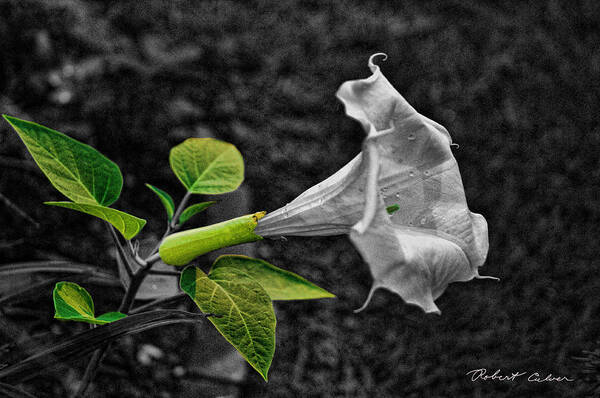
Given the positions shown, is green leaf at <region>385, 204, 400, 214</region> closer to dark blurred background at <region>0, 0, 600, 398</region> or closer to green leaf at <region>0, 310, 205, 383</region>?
green leaf at <region>0, 310, 205, 383</region>

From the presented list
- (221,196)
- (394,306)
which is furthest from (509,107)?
(221,196)

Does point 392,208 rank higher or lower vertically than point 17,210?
higher

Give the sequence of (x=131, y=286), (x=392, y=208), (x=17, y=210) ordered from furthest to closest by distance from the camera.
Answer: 1. (x=17, y=210)
2. (x=131, y=286)
3. (x=392, y=208)

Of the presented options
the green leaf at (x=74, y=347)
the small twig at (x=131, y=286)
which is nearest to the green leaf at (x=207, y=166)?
the small twig at (x=131, y=286)

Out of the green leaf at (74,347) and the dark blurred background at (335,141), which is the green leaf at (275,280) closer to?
the green leaf at (74,347)

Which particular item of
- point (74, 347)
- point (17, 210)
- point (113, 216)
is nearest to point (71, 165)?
point (113, 216)

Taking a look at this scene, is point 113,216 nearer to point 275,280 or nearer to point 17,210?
point 275,280
